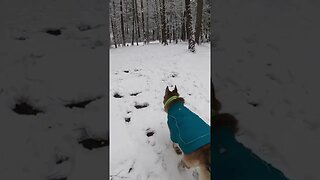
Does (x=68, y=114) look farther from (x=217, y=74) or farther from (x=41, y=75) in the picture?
(x=217, y=74)

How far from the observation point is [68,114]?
1.43 m

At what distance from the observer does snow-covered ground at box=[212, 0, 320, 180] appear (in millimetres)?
1362

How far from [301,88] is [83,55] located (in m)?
1.01

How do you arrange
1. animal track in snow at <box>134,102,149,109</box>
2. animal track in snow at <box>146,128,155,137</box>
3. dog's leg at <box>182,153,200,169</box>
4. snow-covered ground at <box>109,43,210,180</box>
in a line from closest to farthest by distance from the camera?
dog's leg at <box>182,153,200,169</box> → snow-covered ground at <box>109,43,210,180</box> → animal track in snow at <box>146,128,155,137</box> → animal track in snow at <box>134,102,149,109</box>

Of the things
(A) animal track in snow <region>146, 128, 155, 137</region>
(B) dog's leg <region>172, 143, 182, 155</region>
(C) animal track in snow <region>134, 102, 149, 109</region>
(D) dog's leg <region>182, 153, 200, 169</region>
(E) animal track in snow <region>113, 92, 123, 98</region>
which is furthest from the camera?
(E) animal track in snow <region>113, 92, 123, 98</region>

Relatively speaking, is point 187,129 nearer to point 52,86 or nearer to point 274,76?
point 274,76

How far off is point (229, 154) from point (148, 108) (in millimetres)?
4921

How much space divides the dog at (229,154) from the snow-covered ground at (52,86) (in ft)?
1.77

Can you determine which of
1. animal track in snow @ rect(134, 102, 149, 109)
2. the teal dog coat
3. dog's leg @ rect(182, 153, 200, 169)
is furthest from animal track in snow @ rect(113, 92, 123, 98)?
dog's leg @ rect(182, 153, 200, 169)

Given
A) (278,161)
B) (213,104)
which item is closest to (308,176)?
(278,161)

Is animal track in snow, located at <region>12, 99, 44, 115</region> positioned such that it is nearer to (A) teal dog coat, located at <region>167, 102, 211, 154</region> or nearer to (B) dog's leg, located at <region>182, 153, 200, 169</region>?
(A) teal dog coat, located at <region>167, 102, 211, 154</region>

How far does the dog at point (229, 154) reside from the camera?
1478 mm

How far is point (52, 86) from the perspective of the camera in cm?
139

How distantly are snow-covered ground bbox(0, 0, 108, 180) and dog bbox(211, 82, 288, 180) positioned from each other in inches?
21.3
